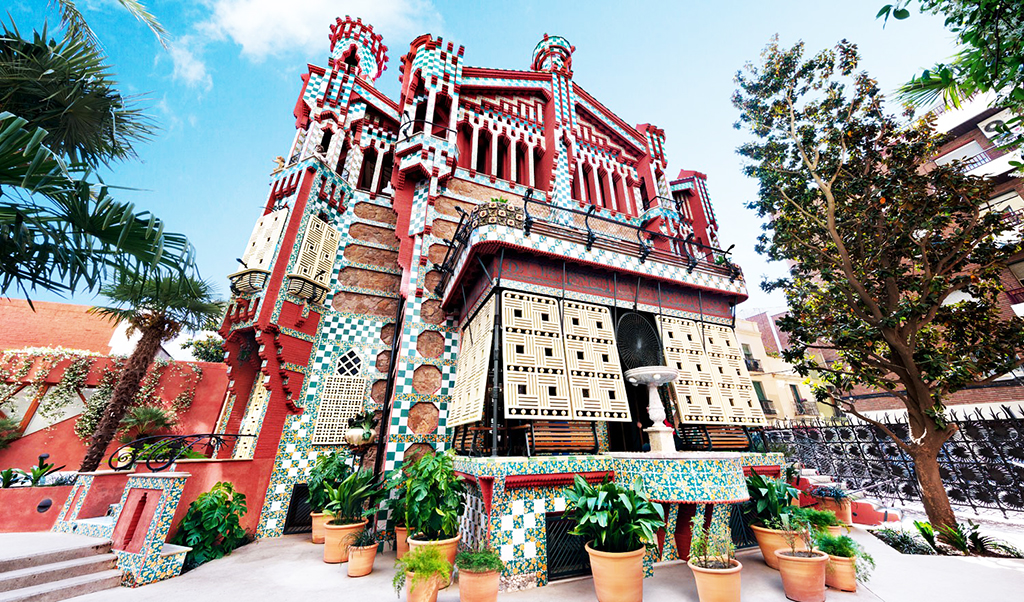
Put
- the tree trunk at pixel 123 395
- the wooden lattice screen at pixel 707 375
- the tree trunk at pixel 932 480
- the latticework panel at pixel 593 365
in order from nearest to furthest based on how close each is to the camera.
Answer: the latticework panel at pixel 593 365
the tree trunk at pixel 932 480
the wooden lattice screen at pixel 707 375
the tree trunk at pixel 123 395

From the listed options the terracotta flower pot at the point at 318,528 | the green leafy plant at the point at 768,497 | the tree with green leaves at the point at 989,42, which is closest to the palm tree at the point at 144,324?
the terracotta flower pot at the point at 318,528

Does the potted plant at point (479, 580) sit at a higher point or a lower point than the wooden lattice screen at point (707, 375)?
lower

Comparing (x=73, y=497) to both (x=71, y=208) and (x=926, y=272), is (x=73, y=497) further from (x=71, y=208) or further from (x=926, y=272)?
(x=926, y=272)

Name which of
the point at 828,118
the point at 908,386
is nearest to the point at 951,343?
the point at 908,386

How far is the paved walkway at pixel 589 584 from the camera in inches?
187

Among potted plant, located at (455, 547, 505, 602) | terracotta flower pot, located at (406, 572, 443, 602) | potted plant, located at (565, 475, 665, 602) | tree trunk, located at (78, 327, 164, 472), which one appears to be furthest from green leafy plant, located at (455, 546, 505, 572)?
tree trunk, located at (78, 327, 164, 472)

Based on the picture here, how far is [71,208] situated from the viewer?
Result: 3.80m

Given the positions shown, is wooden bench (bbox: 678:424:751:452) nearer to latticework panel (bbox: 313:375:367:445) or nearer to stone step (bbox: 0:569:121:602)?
latticework panel (bbox: 313:375:367:445)

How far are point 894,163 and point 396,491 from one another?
45.8 ft

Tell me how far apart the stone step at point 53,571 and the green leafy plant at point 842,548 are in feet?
34.5

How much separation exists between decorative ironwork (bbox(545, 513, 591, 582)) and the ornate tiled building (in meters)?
0.29

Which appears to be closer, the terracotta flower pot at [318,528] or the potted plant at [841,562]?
the potted plant at [841,562]

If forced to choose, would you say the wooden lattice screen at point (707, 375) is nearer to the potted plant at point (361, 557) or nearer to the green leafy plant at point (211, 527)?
the potted plant at point (361, 557)

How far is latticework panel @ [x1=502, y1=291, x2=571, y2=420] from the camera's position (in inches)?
255
